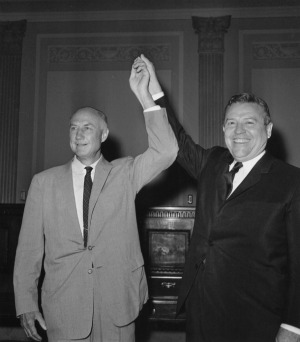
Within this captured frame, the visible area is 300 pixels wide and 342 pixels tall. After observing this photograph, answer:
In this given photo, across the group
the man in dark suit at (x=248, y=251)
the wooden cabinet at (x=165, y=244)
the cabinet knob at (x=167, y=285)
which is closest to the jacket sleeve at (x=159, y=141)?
the man in dark suit at (x=248, y=251)

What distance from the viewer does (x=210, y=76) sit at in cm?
508

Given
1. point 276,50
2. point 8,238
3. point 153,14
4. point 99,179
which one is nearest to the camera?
point 99,179

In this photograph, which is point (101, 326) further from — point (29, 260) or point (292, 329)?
point (292, 329)

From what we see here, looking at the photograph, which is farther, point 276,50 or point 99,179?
point 276,50

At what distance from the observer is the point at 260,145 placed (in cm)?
162

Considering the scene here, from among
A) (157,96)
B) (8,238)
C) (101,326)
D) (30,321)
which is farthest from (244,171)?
(8,238)

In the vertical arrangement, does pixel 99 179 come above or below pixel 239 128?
below

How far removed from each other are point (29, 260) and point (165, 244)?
1.82 m

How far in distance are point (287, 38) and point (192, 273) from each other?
14.3 ft

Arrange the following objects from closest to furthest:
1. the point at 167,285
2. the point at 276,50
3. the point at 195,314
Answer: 1. the point at 195,314
2. the point at 167,285
3. the point at 276,50

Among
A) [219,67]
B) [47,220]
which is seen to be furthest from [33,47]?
[47,220]

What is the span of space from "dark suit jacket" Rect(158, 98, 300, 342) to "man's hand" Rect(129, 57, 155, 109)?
0.54 meters

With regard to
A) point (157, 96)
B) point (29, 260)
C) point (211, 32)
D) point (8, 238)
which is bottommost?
point (8, 238)

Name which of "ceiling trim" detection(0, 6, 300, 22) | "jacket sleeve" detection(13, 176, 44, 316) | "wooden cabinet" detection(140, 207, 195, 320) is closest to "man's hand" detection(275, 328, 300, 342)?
"jacket sleeve" detection(13, 176, 44, 316)
